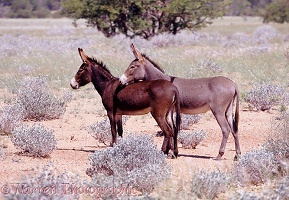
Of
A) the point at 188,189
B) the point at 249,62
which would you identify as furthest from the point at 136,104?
the point at 249,62

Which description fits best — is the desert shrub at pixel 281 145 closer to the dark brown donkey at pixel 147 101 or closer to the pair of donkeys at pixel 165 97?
the pair of donkeys at pixel 165 97

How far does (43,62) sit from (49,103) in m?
8.97

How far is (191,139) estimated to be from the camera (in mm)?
10688

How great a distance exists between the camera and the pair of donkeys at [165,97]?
30.7 ft

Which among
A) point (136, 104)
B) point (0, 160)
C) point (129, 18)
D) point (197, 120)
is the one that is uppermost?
point (136, 104)

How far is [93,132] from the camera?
36.6ft

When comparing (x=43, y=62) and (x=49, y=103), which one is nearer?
(x=49, y=103)

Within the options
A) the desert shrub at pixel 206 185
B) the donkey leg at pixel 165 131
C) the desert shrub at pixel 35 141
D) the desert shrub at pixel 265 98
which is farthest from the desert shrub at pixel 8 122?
the desert shrub at pixel 206 185

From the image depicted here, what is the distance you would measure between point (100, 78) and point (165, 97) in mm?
1586

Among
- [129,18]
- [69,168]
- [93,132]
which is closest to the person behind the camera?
[69,168]

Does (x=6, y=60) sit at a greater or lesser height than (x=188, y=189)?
lesser

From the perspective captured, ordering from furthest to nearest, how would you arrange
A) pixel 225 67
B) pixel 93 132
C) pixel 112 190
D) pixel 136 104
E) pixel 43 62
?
pixel 43 62, pixel 225 67, pixel 93 132, pixel 136 104, pixel 112 190

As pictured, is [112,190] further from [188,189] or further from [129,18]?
[129,18]

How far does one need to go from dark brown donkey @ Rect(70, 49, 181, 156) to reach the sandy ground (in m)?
0.55
